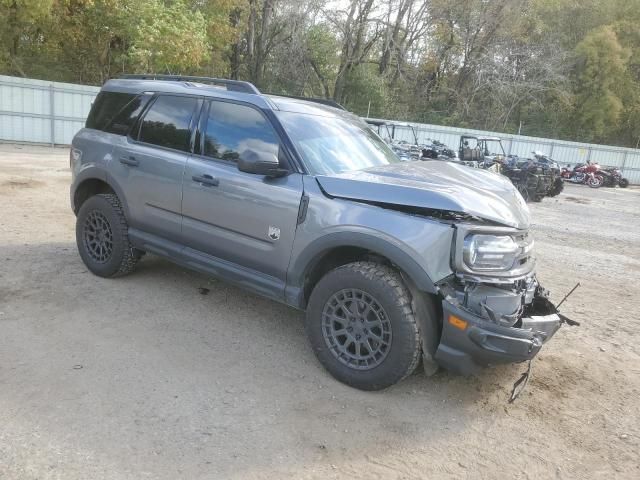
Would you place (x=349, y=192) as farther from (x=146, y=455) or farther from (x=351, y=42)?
(x=351, y=42)

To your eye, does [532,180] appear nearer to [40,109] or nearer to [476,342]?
[476,342]

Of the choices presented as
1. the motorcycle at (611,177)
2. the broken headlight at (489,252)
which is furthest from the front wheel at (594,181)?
the broken headlight at (489,252)

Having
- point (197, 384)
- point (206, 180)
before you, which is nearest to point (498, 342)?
point (197, 384)

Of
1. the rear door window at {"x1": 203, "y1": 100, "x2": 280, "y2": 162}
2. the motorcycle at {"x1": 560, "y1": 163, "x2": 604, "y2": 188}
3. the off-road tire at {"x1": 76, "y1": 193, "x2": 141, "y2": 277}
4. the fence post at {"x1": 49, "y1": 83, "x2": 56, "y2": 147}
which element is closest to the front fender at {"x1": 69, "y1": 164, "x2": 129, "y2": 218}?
the off-road tire at {"x1": 76, "y1": 193, "x2": 141, "y2": 277}

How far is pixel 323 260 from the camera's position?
381cm

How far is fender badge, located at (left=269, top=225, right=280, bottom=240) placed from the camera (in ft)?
12.7

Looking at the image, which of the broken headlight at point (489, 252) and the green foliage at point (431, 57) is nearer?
the broken headlight at point (489, 252)

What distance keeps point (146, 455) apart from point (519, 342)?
7.29 feet

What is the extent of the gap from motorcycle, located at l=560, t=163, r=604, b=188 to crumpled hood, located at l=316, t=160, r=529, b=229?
67.1 ft

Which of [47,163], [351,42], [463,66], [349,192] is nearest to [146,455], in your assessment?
[349,192]

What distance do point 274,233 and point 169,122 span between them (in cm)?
165

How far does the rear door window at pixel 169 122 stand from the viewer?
4562mm

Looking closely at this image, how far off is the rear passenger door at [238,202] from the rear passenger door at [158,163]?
0.15m

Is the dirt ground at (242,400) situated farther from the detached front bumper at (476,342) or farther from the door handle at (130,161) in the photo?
the door handle at (130,161)
